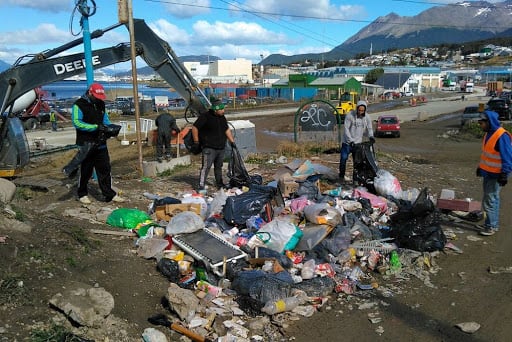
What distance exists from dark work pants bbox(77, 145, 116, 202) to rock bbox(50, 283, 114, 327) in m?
3.11

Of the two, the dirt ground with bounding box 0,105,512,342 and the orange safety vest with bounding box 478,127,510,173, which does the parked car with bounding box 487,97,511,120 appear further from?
the dirt ground with bounding box 0,105,512,342

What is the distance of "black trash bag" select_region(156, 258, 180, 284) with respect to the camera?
496 centimetres

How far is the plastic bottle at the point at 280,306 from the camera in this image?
432cm

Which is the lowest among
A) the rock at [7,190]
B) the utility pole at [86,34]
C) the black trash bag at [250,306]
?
the black trash bag at [250,306]

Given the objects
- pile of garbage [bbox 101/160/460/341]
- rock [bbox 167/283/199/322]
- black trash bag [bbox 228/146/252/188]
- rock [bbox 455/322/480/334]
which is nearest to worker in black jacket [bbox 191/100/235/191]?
black trash bag [bbox 228/146/252/188]

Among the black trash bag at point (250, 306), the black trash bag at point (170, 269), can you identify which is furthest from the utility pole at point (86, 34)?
the black trash bag at point (250, 306)

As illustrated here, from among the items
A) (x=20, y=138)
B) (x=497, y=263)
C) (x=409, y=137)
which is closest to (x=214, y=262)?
(x=497, y=263)

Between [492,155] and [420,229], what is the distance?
160cm

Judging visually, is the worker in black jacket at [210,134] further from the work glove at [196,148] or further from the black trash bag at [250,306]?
the black trash bag at [250,306]

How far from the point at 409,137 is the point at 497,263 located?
2026 cm

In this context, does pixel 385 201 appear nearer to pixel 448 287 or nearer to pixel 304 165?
pixel 304 165

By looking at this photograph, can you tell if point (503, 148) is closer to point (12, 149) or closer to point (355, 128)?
point (355, 128)

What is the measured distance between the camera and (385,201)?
7703mm

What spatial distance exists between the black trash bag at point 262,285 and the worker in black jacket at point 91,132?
127 inches
